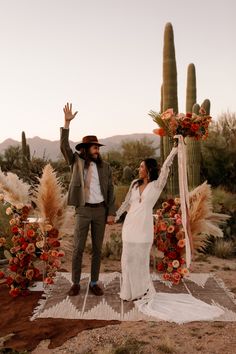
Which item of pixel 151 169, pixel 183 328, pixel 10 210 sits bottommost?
pixel 183 328

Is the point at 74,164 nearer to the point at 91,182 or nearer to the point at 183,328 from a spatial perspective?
the point at 91,182

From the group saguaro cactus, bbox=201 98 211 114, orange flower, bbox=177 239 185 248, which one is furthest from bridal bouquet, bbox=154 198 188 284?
saguaro cactus, bbox=201 98 211 114

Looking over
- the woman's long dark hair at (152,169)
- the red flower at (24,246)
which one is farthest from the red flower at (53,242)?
the woman's long dark hair at (152,169)

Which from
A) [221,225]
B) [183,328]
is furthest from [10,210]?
[221,225]

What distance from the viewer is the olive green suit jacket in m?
5.83

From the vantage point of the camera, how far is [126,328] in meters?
4.82

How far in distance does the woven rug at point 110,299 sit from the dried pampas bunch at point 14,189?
120 centimetres

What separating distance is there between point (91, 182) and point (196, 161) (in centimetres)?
993

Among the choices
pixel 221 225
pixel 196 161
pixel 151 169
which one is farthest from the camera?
pixel 196 161

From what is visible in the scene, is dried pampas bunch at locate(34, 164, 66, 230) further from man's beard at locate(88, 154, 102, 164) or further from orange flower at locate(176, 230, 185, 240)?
orange flower at locate(176, 230, 185, 240)

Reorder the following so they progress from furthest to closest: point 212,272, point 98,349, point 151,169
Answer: point 212,272 → point 151,169 → point 98,349

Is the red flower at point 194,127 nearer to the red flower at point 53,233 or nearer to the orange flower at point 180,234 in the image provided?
the orange flower at point 180,234

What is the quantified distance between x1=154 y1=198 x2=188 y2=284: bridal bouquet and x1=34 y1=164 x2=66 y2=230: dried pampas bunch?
1507mm

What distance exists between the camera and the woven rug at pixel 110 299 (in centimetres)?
526
